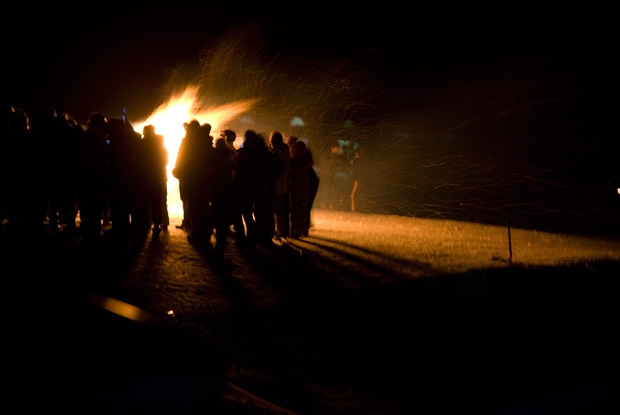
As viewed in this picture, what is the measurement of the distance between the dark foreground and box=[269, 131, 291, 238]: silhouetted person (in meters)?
2.00

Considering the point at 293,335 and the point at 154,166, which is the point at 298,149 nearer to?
the point at 154,166

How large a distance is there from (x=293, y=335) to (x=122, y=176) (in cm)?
478

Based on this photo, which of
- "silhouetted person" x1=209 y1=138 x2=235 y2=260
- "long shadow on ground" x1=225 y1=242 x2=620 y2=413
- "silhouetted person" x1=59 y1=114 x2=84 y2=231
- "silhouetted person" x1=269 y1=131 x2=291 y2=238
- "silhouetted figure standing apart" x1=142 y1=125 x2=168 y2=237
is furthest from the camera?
"silhouetted person" x1=269 y1=131 x2=291 y2=238

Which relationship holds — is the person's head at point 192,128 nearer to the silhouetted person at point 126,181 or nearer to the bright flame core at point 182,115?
the silhouetted person at point 126,181

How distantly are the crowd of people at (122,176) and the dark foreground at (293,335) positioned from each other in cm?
56

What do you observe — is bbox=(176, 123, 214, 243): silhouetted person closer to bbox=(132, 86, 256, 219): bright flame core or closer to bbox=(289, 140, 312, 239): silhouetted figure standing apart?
bbox=(289, 140, 312, 239): silhouetted figure standing apart

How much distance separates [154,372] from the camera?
3.27 m

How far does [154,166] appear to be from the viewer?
9391 mm

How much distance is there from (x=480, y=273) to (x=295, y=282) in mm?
2790

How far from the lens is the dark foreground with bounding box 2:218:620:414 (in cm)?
327

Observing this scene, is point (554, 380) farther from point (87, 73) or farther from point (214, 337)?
point (87, 73)

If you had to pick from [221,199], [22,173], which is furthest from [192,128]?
[22,173]

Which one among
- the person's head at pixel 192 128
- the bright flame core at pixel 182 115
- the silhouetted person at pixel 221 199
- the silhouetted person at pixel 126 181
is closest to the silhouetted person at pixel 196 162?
the person's head at pixel 192 128

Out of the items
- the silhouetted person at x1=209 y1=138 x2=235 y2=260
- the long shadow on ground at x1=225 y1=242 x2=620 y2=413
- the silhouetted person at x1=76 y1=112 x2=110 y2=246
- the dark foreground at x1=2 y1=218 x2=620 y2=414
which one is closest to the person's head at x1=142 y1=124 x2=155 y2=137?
the silhouetted person at x1=76 y1=112 x2=110 y2=246
